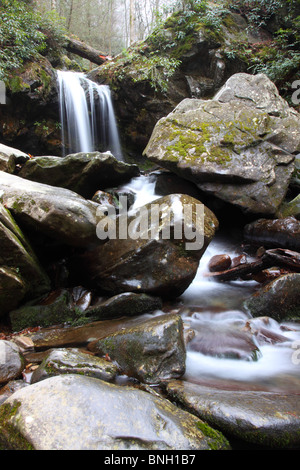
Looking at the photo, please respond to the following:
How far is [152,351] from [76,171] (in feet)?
16.2

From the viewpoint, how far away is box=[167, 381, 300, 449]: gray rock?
1889mm

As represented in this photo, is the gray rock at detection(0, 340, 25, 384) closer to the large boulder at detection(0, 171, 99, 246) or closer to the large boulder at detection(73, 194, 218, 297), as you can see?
the large boulder at detection(0, 171, 99, 246)

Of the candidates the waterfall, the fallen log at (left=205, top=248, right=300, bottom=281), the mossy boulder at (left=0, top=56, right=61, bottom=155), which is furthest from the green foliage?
the fallen log at (left=205, top=248, right=300, bottom=281)

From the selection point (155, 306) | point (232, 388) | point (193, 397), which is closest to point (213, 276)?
point (155, 306)

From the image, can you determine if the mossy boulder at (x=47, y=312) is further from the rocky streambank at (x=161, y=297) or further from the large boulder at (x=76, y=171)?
the large boulder at (x=76, y=171)

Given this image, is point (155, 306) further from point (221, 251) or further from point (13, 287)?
point (221, 251)

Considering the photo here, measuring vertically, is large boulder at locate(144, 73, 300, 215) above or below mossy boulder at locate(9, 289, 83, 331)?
above

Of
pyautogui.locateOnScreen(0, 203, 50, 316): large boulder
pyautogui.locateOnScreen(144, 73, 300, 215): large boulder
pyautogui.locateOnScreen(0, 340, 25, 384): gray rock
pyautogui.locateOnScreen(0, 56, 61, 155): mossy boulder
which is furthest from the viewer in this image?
pyautogui.locateOnScreen(0, 56, 61, 155): mossy boulder

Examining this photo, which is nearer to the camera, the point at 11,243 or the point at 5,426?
the point at 5,426

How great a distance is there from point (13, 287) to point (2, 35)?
8844 mm

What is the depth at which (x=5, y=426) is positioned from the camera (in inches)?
63.2

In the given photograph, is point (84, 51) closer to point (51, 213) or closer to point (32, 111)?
point (32, 111)

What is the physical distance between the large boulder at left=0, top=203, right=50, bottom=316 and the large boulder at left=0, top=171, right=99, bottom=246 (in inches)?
8.1

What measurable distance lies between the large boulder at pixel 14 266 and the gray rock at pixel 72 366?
1.31 metres
